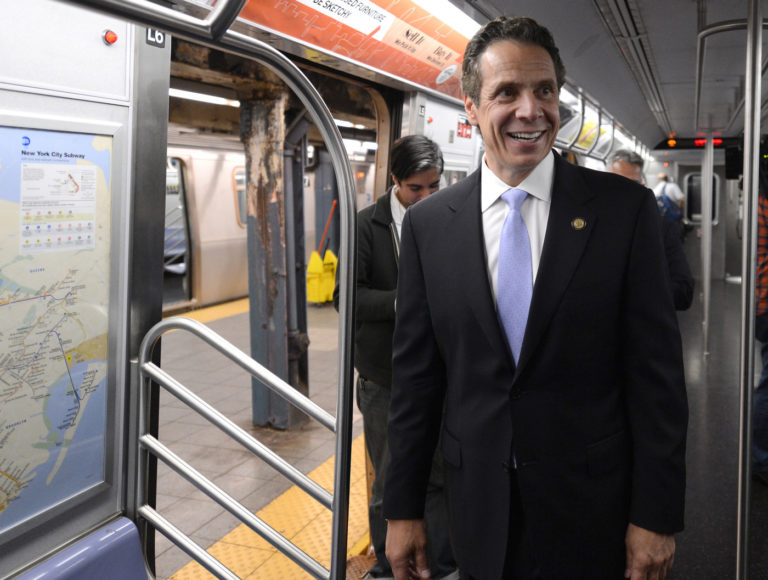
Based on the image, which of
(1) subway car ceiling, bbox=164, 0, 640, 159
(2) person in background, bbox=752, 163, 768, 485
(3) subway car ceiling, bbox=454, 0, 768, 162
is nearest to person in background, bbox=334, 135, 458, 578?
(1) subway car ceiling, bbox=164, 0, 640, 159

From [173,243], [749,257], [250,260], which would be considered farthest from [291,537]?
[173,243]

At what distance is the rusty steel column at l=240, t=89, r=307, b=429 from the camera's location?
4.75m

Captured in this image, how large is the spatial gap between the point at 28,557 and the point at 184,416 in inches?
148

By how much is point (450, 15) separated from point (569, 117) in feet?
10.2

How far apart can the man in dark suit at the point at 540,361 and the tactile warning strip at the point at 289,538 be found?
1652 mm

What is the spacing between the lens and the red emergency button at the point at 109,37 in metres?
1.95

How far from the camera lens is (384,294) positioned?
2496 mm

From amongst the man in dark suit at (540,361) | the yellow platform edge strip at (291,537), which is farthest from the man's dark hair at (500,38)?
the yellow platform edge strip at (291,537)

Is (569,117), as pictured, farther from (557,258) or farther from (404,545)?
(404,545)

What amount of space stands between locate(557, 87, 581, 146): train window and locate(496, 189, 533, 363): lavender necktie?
4.61 meters

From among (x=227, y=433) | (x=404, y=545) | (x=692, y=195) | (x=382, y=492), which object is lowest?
(x=382, y=492)

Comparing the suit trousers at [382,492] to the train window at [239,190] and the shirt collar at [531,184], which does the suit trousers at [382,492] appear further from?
the train window at [239,190]

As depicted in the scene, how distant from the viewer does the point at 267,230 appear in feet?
16.0

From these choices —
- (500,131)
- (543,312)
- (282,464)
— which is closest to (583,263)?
(543,312)
